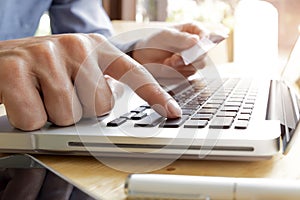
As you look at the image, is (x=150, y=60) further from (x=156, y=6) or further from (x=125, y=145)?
(x=156, y=6)

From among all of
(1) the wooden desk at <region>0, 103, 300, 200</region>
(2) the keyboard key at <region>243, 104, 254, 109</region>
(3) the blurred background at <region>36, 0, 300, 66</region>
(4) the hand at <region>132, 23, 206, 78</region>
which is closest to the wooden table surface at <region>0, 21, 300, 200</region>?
(1) the wooden desk at <region>0, 103, 300, 200</region>

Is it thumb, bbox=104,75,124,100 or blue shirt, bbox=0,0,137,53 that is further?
blue shirt, bbox=0,0,137,53

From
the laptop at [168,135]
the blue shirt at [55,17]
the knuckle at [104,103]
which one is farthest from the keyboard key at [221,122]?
the blue shirt at [55,17]

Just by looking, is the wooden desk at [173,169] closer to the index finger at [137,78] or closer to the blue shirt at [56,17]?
the index finger at [137,78]

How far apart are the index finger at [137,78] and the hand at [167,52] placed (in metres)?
0.31

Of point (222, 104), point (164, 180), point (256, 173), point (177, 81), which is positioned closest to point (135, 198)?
point (164, 180)

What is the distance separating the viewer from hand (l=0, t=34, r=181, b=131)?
396 mm

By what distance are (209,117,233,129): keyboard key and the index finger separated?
0.11 ft

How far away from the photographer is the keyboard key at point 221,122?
1.28 ft

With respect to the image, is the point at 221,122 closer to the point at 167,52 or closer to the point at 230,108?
the point at 230,108

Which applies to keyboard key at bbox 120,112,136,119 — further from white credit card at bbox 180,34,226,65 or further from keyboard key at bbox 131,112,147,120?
white credit card at bbox 180,34,226,65

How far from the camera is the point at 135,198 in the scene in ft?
0.87

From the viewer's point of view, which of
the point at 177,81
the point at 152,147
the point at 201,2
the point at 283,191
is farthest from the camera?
the point at 201,2

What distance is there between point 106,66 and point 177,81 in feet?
1.15
